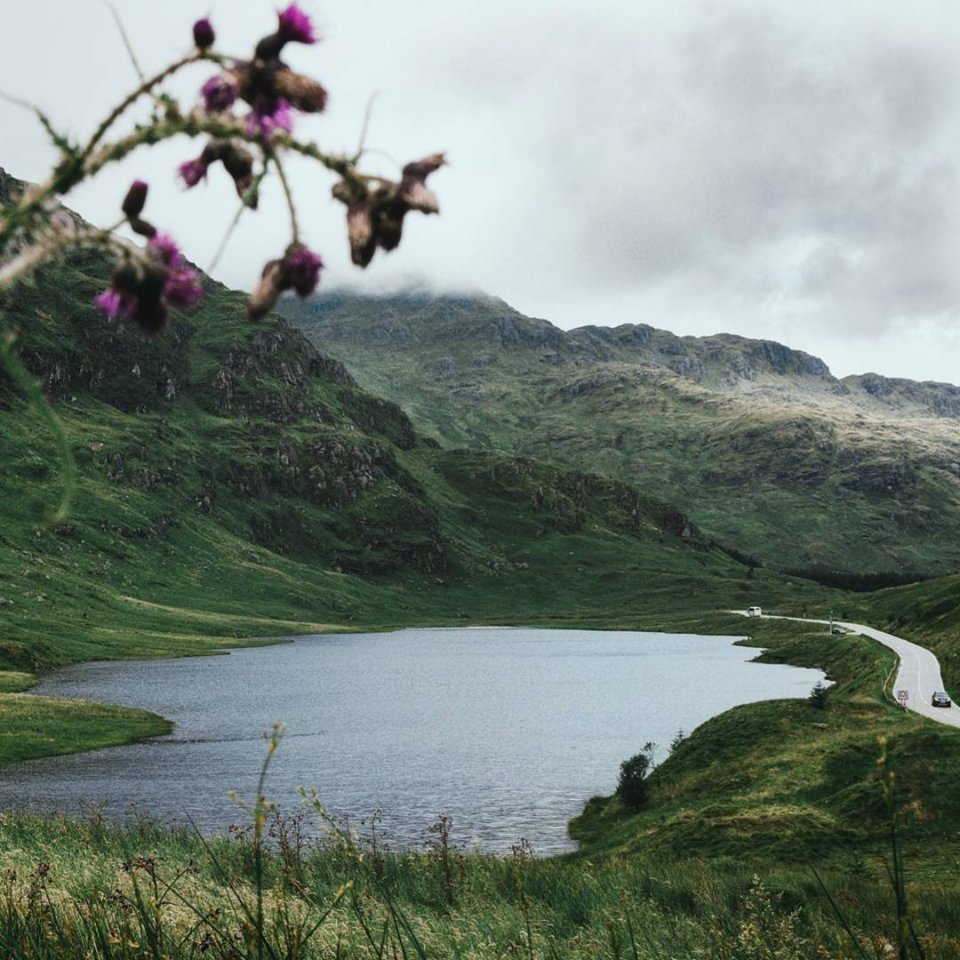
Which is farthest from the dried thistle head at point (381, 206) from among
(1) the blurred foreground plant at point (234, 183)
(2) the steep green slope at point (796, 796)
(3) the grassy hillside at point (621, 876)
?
(2) the steep green slope at point (796, 796)

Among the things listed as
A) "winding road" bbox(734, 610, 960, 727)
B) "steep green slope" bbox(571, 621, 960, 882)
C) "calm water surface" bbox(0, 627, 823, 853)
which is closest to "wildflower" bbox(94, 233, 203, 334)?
"steep green slope" bbox(571, 621, 960, 882)

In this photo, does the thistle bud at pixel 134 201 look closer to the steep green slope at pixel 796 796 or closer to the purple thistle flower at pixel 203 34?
the purple thistle flower at pixel 203 34

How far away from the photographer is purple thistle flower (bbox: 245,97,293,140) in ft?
6.82

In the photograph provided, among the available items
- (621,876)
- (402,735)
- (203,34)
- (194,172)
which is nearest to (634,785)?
(621,876)

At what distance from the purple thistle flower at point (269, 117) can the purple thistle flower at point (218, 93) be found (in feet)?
0.52

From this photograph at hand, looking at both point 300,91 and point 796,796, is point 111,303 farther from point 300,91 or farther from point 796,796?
point 796,796

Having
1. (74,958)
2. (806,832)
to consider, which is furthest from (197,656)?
(74,958)

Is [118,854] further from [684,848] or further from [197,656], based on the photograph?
[197,656]

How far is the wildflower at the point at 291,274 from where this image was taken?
2.10 meters

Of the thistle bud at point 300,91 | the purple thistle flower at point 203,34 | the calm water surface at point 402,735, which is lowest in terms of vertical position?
the calm water surface at point 402,735

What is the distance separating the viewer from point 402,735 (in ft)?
264

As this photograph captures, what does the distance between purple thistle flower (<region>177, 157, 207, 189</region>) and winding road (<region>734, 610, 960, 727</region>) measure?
50.9m

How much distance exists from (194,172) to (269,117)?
44 cm

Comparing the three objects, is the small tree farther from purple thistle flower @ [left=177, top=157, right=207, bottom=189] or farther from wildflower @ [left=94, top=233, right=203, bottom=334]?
wildflower @ [left=94, top=233, right=203, bottom=334]
